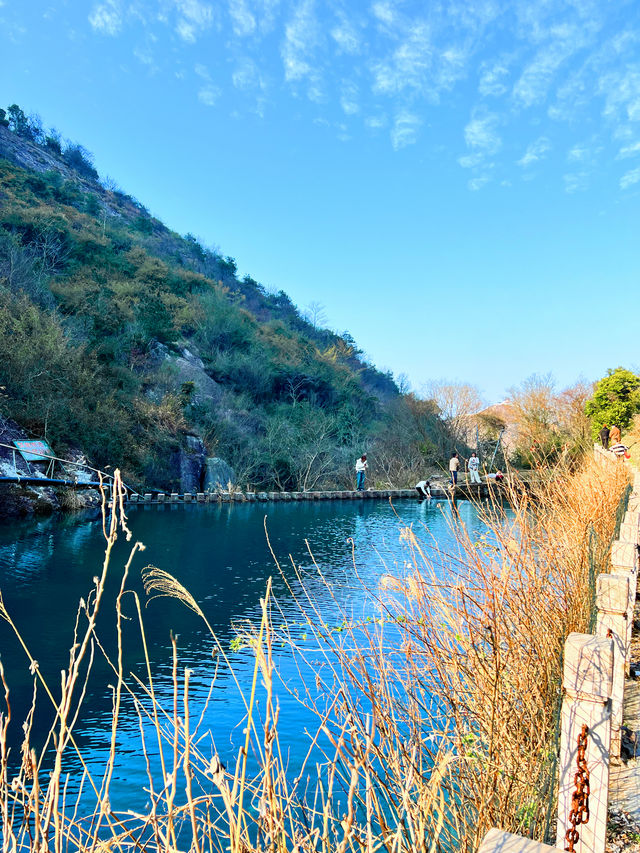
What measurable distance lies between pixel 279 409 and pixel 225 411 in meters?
3.31

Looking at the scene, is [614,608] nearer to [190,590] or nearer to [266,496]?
[190,590]

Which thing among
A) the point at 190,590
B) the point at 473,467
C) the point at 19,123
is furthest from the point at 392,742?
the point at 19,123

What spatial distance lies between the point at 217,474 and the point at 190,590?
12404 millimetres

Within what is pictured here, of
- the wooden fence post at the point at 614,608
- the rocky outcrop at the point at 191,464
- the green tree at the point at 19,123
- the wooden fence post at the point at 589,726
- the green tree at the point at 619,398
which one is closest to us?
the wooden fence post at the point at 589,726

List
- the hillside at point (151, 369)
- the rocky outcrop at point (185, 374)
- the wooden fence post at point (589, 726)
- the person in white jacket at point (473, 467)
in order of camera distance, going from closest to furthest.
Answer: the wooden fence post at point (589, 726) < the hillside at point (151, 369) < the person in white jacket at point (473, 467) < the rocky outcrop at point (185, 374)

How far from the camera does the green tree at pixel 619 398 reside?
18.5 m

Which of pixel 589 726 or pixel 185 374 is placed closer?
pixel 589 726

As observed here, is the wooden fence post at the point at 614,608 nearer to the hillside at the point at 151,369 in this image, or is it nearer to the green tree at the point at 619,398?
the hillside at the point at 151,369

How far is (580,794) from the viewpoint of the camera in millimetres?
1593

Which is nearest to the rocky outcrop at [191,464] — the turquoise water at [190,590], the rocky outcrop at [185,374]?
the rocky outcrop at [185,374]

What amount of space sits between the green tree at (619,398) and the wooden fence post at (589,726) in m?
18.8

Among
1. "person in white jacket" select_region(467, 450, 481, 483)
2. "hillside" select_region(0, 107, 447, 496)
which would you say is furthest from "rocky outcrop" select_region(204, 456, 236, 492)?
"person in white jacket" select_region(467, 450, 481, 483)

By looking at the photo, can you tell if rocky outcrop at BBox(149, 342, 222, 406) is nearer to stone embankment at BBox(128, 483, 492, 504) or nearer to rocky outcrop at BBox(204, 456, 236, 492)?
rocky outcrop at BBox(204, 456, 236, 492)

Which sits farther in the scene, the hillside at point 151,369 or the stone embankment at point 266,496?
the stone embankment at point 266,496
